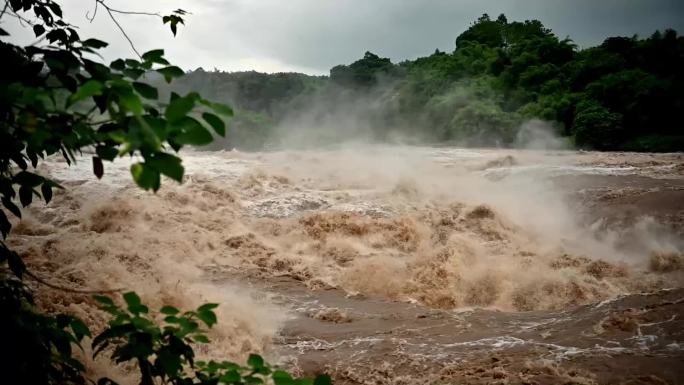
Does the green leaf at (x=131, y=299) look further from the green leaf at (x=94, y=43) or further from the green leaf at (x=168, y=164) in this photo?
the green leaf at (x=94, y=43)

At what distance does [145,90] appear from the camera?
48.9 inches

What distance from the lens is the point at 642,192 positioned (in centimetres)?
1117

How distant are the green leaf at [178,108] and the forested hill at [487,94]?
16.4m

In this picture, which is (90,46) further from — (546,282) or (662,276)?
(662,276)

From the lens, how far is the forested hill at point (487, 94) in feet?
66.0

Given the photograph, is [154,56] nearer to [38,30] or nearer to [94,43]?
[94,43]

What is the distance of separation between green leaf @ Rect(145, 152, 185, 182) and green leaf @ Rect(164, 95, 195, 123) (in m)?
0.11

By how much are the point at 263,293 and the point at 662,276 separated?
21.2ft

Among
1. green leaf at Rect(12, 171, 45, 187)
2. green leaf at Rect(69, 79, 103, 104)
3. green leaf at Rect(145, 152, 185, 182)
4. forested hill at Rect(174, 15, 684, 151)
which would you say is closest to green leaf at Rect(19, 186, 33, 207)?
green leaf at Rect(12, 171, 45, 187)

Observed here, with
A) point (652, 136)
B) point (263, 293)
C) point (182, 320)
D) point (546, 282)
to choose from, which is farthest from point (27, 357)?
point (652, 136)

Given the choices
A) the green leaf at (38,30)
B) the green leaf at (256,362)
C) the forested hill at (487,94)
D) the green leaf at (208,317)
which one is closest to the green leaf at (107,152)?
the green leaf at (208,317)

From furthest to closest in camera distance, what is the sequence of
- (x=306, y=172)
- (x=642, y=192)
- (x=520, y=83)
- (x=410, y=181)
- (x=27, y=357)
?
(x=520, y=83)
(x=306, y=172)
(x=410, y=181)
(x=642, y=192)
(x=27, y=357)

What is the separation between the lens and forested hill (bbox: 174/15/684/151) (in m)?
20.1

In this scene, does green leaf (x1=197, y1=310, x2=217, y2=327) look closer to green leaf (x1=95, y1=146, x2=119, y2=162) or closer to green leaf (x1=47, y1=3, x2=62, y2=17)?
green leaf (x1=95, y1=146, x2=119, y2=162)
